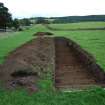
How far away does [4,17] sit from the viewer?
94.1 meters

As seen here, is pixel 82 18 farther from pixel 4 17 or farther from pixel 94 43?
pixel 94 43

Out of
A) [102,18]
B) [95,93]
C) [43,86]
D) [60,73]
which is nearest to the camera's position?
[95,93]

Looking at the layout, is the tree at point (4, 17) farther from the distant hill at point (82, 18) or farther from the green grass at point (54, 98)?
the green grass at point (54, 98)

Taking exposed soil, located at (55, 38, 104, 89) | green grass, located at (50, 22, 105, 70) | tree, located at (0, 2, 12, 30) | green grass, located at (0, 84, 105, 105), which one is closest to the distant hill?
tree, located at (0, 2, 12, 30)

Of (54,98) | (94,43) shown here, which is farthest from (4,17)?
(54,98)

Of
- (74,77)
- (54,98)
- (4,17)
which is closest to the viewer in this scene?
(54,98)

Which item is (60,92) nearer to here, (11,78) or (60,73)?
(11,78)

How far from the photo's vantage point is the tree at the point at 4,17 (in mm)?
93750

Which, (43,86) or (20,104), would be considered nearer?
(20,104)

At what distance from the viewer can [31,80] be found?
13.3 meters

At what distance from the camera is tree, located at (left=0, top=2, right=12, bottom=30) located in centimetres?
9375

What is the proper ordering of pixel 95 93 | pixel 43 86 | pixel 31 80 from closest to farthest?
pixel 95 93 < pixel 43 86 < pixel 31 80

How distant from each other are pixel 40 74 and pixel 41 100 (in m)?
4.36

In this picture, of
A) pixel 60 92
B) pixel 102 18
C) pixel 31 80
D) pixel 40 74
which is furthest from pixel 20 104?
pixel 102 18
